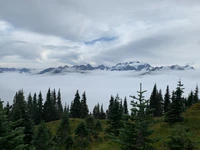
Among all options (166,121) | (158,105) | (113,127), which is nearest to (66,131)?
(113,127)

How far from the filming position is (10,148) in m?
13.7

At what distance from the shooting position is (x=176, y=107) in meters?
38.7

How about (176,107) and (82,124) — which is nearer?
(176,107)

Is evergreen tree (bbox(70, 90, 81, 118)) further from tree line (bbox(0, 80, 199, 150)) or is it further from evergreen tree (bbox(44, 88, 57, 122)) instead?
evergreen tree (bbox(44, 88, 57, 122))

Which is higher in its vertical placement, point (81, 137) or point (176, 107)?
point (176, 107)

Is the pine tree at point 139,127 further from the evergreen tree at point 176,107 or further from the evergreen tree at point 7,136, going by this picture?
the evergreen tree at point 176,107

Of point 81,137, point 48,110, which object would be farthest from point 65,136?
point 48,110

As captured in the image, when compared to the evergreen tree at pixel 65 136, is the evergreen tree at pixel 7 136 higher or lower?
higher

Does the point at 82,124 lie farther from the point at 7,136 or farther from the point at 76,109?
the point at 76,109

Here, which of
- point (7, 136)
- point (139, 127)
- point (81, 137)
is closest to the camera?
point (7, 136)

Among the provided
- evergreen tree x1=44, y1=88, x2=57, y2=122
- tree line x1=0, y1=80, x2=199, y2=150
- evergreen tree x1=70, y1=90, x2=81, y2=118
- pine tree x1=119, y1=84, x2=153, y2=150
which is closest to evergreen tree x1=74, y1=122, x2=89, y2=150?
tree line x1=0, y1=80, x2=199, y2=150

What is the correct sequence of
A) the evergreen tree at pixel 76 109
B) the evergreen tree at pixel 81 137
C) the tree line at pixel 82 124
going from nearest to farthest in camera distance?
the tree line at pixel 82 124 < the evergreen tree at pixel 81 137 < the evergreen tree at pixel 76 109

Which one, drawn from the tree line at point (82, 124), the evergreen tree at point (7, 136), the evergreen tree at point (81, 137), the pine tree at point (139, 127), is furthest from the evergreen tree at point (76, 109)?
the evergreen tree at point (7, 136)

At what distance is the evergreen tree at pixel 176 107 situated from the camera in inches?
1495
